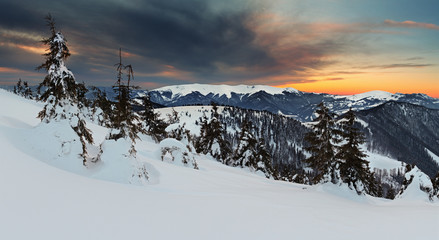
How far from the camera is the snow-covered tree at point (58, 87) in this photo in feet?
33.7

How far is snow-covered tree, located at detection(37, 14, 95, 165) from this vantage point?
10.3 m

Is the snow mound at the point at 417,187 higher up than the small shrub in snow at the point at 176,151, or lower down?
lower down

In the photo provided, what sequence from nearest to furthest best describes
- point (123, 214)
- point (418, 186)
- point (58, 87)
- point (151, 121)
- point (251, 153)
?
point (123, 214), point (58, 87), point (418, 186), point (251, 153), point (151, 121)

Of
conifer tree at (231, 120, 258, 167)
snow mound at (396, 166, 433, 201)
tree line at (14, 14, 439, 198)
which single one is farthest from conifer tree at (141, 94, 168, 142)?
snow mound at (396, 166, 433, 201)

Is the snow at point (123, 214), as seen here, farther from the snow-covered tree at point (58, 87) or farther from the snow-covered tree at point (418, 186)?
the snow-covered tree at point (418, 186)

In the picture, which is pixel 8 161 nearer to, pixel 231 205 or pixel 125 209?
pixel 125 209

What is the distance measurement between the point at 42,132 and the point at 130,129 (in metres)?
3.79

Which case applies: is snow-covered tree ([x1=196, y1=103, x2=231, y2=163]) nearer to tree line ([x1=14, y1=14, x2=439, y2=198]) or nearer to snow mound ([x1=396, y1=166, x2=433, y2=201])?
tree line ([x1=14, y1=14, x2=439, y2=198])

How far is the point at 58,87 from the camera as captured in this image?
10.4 metres

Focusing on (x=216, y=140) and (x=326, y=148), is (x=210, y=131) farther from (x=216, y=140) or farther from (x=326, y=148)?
(x=326, y=148)

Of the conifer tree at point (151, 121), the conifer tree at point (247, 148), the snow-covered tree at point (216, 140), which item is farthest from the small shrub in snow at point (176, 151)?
the conifer tree at point (151, 121)

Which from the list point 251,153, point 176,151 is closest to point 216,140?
point 251,153

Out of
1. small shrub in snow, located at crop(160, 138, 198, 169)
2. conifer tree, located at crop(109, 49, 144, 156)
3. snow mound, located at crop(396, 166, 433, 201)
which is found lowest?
snow mound, located at crop(396, 166, 433, 201)

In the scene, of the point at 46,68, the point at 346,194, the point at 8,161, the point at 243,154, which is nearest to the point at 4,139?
the point at 8,161
